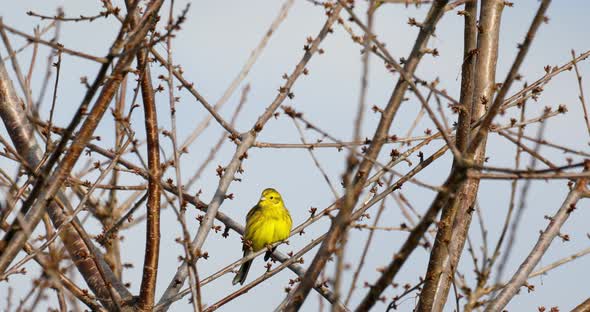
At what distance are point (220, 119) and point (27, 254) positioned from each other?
5.90ft

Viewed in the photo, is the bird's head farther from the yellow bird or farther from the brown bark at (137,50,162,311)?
the brown bark at (137,50,162,311)

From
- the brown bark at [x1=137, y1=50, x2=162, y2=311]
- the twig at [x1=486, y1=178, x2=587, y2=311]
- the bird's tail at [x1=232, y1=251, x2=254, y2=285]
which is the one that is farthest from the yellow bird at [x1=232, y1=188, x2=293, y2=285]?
the twig at [x1=486, y1=178, x2=587, y2=311]

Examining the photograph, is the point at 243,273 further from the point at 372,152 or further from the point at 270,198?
the point at 372,152

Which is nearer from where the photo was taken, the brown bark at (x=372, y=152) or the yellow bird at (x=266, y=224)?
the brown bark at (x=372, y=152)

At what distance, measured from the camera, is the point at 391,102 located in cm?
392

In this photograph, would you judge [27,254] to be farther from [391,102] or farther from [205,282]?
[391,102]

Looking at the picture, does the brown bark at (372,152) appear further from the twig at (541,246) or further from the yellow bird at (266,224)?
the yellow bird at (266,224)

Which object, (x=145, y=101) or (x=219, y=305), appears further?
(x=145, y=101)

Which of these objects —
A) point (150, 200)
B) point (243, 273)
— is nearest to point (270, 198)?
point (243, 273)

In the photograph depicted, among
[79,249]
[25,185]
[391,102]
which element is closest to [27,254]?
[25,185]

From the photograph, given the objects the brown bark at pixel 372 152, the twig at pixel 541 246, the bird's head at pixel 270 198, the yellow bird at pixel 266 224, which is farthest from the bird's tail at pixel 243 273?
the brown bark at pixel 372 152

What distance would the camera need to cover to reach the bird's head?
9410 millimetres

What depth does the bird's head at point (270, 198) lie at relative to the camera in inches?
370

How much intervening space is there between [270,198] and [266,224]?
924 millimetres
